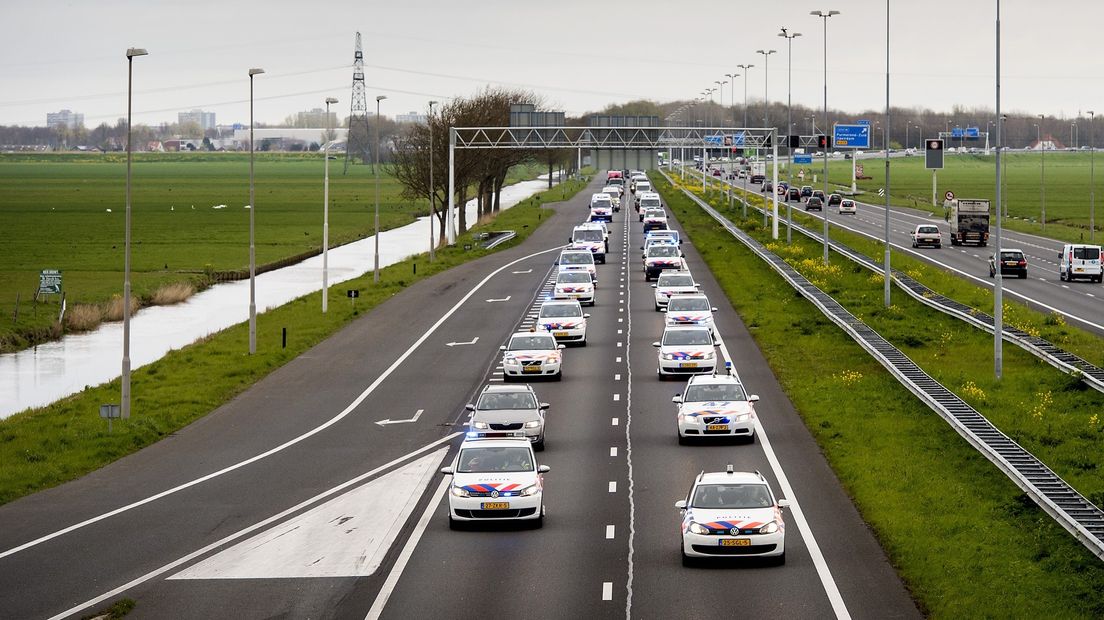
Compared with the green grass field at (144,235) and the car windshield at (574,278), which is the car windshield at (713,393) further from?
the green grass field at (144,235)

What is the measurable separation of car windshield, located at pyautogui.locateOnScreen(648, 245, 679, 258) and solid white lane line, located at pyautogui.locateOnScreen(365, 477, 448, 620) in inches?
1772

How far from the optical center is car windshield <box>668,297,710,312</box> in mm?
53281

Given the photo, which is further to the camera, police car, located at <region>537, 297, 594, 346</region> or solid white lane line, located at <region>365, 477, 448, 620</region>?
police car, located at <region>537, 297, 594, 346</region>

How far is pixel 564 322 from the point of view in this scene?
52.2 m

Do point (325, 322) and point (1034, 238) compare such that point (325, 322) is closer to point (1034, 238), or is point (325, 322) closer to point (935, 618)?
point (935, 618)

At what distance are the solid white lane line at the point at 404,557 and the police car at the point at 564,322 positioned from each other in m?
20.4

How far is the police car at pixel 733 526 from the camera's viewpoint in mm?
23125

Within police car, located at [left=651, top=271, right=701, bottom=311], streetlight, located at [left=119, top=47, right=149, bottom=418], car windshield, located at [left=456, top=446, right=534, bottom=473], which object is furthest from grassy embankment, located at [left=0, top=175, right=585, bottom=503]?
police car, located at [left=651, top=271, right=701, bottom=311]

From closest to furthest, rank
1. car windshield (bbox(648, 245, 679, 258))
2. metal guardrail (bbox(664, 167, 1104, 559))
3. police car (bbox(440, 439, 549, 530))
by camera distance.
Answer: metal guardrail (bbox(664, 167, 1104, 559)), police car (bbox(440, 439, 549, 530)), car windshield (bbox(648, 245, 679, 258))

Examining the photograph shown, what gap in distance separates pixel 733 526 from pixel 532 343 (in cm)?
2231

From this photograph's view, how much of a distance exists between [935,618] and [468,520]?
30.6ft

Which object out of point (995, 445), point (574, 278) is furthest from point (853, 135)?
point (995, 445)

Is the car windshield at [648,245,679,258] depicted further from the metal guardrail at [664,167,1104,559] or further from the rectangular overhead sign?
the rectangular overhead sign

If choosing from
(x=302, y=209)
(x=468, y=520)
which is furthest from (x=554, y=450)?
(x=302, y=209)
